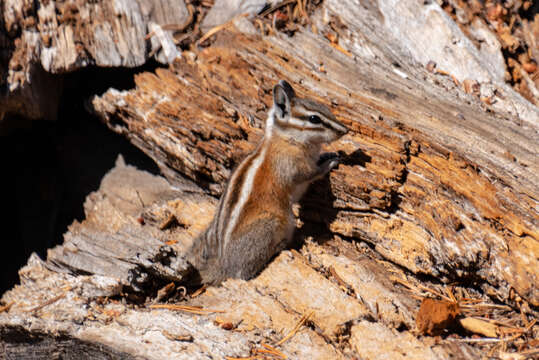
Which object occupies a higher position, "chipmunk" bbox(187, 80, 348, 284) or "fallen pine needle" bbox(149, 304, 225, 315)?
"chipmunk" bbox(187, 80, 348, 284)

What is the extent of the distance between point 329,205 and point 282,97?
1085mm

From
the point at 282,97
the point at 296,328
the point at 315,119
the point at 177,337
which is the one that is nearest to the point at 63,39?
the point at 282,97

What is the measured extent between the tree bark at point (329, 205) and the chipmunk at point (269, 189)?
0.61ft

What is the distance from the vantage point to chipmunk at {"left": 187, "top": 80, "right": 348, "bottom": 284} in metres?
4.40

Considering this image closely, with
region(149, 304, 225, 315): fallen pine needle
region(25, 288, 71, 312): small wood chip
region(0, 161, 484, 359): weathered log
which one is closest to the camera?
region(0, 161, 484, 359): weathered log

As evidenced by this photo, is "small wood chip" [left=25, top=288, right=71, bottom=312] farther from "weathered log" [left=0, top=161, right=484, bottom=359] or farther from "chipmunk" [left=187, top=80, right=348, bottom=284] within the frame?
"chipmunk" [left=187, top=80, right=348, bottom=284]

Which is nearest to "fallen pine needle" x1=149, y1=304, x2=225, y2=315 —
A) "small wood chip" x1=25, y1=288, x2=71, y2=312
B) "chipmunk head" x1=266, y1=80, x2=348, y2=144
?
"small wood chip" x1=25, y1=288, x2=71, y2=312

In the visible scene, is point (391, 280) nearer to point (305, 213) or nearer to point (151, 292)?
point (305, 213)

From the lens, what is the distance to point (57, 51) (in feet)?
17.0

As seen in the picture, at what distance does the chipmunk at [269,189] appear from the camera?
14.4ft

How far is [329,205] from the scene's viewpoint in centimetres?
467

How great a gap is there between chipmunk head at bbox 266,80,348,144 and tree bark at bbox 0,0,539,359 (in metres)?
0.33

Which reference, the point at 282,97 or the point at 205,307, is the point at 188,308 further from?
the point at 282,97

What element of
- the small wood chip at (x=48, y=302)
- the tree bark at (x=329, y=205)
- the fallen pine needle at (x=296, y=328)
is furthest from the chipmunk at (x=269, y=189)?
the small wood chip at (x=48, y=302)
